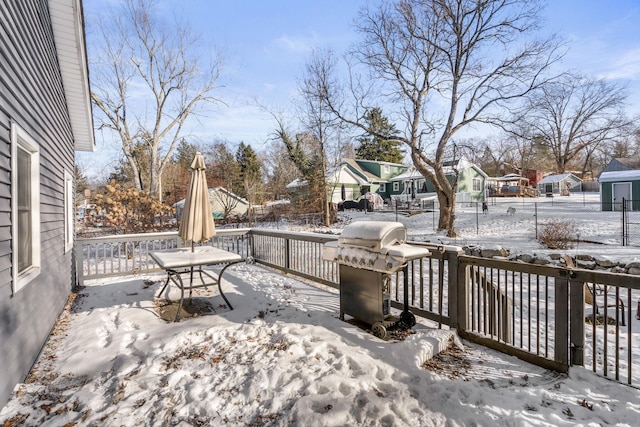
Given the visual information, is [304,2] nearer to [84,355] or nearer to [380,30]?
[380,30]

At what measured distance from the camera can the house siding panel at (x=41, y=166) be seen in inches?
95.9

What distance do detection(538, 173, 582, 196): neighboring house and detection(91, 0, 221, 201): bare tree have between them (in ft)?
114

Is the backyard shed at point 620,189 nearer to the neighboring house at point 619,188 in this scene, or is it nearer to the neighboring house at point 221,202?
the neighboring house at point 619,188

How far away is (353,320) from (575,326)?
2069 millimetres

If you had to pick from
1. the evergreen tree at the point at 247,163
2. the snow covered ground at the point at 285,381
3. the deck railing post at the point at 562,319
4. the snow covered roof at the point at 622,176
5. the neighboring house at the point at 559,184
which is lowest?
the snow covered ground at the point at 285,381

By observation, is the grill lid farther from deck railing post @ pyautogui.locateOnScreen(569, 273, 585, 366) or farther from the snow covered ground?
deck railing post @ pyautogui.locateOnScreen(569, 273, 585, 366)

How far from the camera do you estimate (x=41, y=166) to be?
3.64 meters

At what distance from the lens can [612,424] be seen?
2.11 metres

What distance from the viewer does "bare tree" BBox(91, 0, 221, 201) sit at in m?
16.7

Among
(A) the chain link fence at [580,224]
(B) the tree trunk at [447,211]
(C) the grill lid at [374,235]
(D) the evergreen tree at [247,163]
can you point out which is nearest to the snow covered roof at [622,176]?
(A) the chain link fence at [580,224]

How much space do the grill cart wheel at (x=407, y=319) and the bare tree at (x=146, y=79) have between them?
16.2 meters

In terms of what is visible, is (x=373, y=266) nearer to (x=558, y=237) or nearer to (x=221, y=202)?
(x=558, y=237)

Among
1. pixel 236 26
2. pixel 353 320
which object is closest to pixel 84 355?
pixel 353 320

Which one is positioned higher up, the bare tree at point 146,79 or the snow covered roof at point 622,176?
the bare tree at point 146,79
